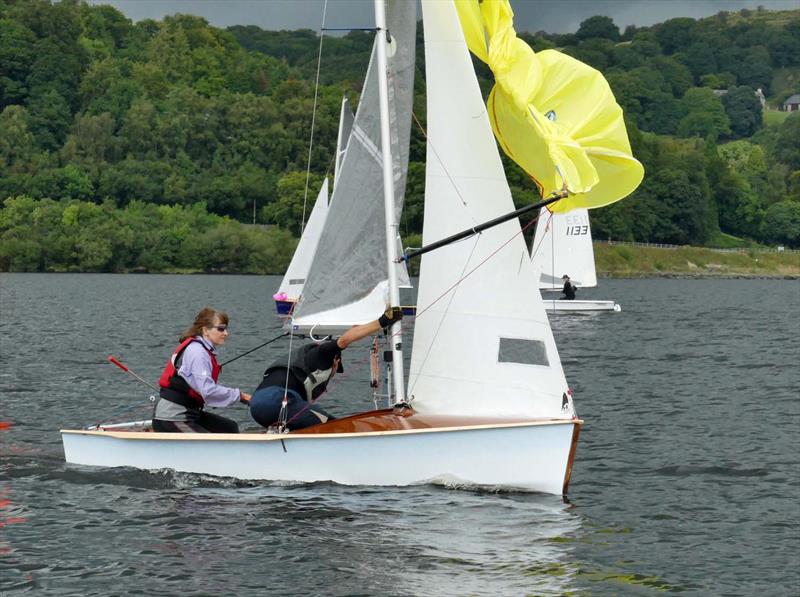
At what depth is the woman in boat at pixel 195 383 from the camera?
15406mm

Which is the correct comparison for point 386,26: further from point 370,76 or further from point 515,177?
point 515,177

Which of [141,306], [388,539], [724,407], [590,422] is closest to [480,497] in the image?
[388,539]

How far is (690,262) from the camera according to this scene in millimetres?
142125

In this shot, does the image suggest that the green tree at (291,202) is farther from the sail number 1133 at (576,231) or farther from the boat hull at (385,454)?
the boat hull at (385,454)

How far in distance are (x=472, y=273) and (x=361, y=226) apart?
147 centimetres

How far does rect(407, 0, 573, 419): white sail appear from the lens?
15000mm

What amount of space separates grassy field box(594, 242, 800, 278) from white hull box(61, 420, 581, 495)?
118m

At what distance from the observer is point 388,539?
13547 mm

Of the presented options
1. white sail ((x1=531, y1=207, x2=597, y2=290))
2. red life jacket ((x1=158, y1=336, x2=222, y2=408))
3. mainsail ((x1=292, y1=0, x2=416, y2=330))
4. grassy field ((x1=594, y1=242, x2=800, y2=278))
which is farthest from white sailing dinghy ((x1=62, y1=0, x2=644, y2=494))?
grassy field ((x1=594, y1=242, x2=800, y2=278))

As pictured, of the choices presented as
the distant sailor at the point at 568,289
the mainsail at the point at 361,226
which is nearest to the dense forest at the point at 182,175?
the distant sailor at the point at 568,289

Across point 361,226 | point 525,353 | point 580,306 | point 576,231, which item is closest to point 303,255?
point 580,306

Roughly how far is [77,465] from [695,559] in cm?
808

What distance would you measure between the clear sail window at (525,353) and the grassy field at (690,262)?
4647 inches

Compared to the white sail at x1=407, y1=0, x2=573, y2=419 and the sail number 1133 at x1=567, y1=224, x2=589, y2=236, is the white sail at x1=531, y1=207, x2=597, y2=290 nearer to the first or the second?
the sail number 1133 at x1=567, y1=224, x2=589, y2=236
